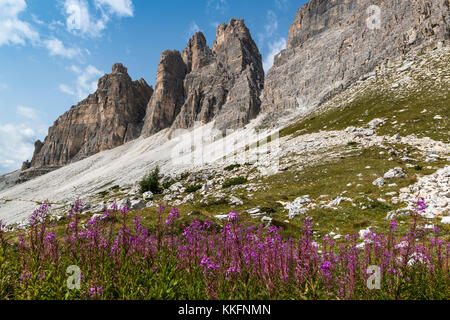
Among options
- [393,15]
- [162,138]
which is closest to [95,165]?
[162,138]

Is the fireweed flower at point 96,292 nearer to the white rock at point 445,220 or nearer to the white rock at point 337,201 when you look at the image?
the white rock at point 445,220

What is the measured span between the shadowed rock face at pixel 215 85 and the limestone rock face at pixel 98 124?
18.7m

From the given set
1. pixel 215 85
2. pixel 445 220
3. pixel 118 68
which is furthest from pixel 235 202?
pixel 118 68

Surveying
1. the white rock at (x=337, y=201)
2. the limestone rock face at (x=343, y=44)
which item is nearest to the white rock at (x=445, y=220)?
the white rock at (x=337, y=201)

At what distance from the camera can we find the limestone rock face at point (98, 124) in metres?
156

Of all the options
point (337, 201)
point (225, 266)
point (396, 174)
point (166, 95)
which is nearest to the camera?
point (225, 266)

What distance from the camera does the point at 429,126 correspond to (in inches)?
1313

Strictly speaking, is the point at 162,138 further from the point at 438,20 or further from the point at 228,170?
the point at 438,20

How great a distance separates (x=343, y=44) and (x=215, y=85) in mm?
76514

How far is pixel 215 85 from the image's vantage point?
491 ft

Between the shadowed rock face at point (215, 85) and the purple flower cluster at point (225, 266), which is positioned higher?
the shadowed rock face at point (215, 85)

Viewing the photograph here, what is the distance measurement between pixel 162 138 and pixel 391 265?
136 m

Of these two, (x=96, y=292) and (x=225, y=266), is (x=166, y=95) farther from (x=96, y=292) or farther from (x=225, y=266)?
(x=96, y=292)

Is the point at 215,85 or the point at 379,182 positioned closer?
the point at 379,182
